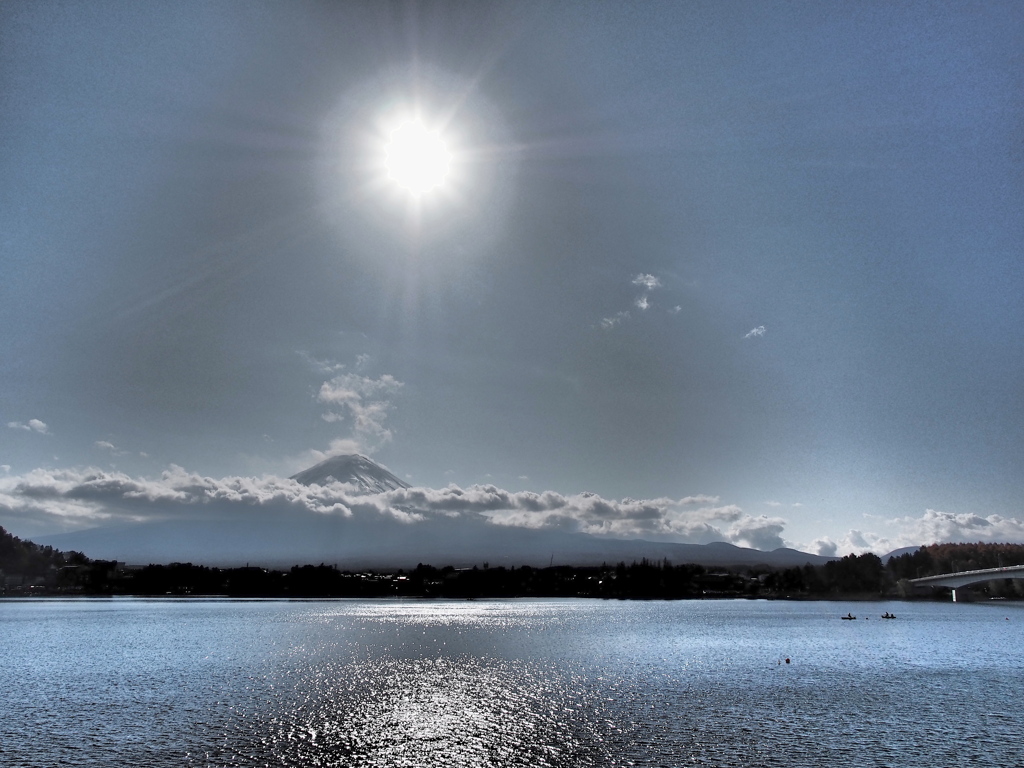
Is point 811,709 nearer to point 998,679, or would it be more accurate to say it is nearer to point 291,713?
point 998,679

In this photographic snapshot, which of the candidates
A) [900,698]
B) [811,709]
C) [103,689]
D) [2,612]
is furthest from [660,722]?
[2,612]

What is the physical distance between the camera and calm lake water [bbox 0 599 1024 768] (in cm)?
4425

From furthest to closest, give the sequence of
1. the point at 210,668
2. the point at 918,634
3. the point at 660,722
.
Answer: the point at 918,634
the point at 210,668
the point at 660,722

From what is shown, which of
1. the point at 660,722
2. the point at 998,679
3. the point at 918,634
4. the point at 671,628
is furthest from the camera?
the point at 671,628

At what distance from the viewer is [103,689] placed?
→ 221ft

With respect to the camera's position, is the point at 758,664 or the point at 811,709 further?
the point at 758,664

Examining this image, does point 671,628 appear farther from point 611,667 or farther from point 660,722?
point 660,722

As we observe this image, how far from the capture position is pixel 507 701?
61344 millimetres

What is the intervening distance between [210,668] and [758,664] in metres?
67.3

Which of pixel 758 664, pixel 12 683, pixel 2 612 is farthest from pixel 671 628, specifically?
pixel 2 612

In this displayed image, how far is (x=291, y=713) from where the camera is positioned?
5603 cm

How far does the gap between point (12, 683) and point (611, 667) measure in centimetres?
6437

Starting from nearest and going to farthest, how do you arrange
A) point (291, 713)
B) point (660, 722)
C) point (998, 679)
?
point (660, 722), point (291, 713), point (998, 679)

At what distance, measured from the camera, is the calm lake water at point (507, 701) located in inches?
1742
